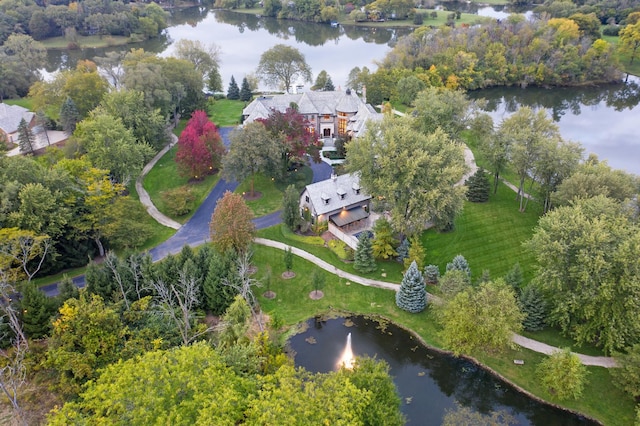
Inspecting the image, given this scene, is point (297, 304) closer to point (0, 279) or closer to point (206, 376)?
point (206, 376)

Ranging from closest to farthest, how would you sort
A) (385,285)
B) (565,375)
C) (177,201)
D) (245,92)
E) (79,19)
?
(565,375)
(385,285)
(177,201)
(245,92)
(79,19)

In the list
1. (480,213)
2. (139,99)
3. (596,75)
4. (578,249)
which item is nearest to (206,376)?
(578,249)

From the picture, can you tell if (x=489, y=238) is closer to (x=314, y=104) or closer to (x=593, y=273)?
(x=593, y=273)

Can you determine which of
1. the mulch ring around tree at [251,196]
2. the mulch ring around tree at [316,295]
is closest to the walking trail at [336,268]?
the mulch ring around tree at [316,295]

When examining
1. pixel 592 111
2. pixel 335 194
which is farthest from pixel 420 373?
pixel 592 111

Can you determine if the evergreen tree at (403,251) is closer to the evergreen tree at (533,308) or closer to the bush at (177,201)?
the evergreen tree at (533,308)

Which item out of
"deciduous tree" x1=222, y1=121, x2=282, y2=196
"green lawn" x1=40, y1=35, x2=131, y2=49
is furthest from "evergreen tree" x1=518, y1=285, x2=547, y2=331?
"green lawn" x1=40, y1=35, x2=131, y2=49

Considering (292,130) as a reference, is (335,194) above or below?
below
